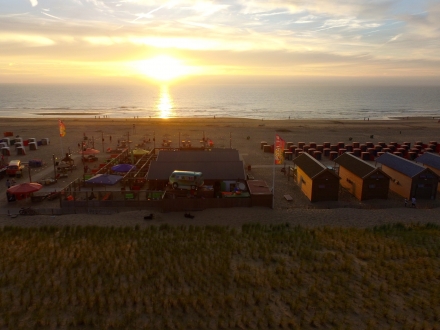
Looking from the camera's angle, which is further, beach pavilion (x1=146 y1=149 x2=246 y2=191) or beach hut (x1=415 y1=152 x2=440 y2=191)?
beach hut (x1=415 y1=152 x2=440 y2=191)

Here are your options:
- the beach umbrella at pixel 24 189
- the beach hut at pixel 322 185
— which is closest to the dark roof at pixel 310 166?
the beach hut at pixel 322 185

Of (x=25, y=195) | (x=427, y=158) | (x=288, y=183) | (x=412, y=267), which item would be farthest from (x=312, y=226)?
(x=25, y=195)

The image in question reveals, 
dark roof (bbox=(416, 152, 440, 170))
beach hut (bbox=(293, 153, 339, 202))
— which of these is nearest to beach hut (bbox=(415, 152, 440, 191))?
dark roof (bbox=(416, 152, 440, 170))

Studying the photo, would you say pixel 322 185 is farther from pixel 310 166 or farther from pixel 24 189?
pixel 24 189

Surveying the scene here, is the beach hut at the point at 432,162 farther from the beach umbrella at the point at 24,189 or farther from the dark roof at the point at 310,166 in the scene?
the beach umbrella at the point at 24,189

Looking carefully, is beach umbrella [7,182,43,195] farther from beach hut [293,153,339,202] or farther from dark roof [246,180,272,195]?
beach hut [293,153,339,202]
